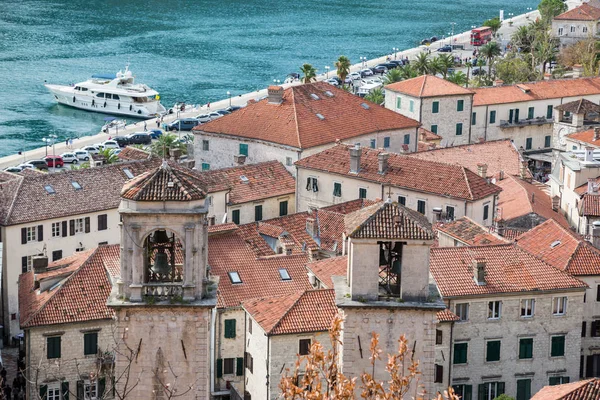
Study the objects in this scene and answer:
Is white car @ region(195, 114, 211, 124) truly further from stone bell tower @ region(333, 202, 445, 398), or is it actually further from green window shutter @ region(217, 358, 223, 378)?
stone bell tower @ region(333, 202, 445, 398)

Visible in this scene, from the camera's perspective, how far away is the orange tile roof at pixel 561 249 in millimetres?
68562

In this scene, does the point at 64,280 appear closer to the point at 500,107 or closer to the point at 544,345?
the point at 544,345

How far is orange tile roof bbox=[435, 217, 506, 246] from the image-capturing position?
7212cm

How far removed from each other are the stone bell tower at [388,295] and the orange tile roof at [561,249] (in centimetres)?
2798

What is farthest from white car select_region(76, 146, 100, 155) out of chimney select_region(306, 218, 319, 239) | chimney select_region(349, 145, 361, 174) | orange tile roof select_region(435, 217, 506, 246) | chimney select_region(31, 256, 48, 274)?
chimney select_region(31, 256, 48, 274)

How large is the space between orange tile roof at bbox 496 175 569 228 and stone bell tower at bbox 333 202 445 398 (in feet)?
141

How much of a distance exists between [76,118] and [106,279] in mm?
99625

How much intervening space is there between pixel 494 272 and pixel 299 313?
10.3 m

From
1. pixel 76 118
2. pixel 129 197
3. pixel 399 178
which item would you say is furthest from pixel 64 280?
pixel 76 118

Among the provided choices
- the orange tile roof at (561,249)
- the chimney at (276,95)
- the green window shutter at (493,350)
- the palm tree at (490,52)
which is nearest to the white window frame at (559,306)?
the orange tile roof at (561,249)

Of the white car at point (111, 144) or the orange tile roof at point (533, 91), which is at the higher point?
the orange tile roof at point (533, 91)

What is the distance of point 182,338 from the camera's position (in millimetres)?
39969

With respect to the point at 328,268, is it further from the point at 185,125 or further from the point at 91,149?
the point at 185,125

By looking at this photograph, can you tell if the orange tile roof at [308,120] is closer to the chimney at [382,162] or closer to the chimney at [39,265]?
the chimney at [382,162]
